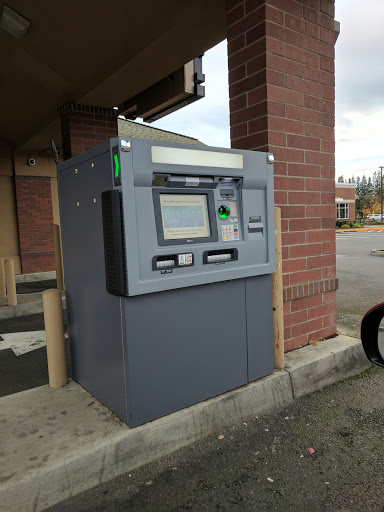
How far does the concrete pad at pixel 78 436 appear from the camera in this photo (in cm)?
204

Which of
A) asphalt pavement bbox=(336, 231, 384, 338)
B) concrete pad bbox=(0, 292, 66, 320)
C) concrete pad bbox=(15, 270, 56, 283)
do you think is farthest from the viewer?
concrete pad bbox=(15, 270, 56, 283)

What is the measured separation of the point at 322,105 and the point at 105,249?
8.72 feet

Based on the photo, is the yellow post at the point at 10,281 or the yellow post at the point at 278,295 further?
the yellow post at the point at 10,281

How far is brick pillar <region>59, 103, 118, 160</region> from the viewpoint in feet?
21.9

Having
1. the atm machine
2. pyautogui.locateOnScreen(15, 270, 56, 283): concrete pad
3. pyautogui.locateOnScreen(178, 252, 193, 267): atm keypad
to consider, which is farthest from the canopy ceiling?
pyautogui.locateOnScreen(15, 270, 56, 283): concrete pad

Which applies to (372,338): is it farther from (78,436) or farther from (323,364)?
(323,364)

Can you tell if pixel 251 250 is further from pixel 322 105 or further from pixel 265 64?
pixel 322 105

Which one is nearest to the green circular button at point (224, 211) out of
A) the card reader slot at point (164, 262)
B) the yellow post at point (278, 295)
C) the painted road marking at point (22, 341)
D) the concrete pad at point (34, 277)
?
the card reader slot at point (164, 262)

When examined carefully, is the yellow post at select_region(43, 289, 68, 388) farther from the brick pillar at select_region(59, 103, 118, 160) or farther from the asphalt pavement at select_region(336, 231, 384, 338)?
the brick pillar at select_region(59, 103, 118, 160)

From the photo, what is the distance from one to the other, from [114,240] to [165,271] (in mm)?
385

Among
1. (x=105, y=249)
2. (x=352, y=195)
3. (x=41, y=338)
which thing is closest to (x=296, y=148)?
(x=105, y=249)

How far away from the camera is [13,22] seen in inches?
168

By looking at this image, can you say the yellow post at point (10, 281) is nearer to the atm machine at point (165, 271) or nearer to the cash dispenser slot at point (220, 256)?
the atm machine at point (165, 271)

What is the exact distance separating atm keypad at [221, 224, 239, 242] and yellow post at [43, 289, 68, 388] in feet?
4.62
